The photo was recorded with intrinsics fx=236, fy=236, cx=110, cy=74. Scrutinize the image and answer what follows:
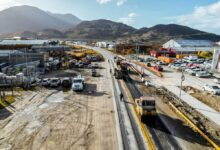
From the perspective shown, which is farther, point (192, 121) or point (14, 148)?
point (192, 121)

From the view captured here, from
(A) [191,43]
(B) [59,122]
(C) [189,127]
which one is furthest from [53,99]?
(A) [191,43]

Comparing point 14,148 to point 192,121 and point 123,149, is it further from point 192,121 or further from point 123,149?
point 192,121

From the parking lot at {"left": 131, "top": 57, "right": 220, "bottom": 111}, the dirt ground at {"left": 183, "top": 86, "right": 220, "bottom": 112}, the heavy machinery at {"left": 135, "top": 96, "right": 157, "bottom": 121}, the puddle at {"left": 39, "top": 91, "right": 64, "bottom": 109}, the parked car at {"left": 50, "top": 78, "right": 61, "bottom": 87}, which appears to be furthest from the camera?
the parked car at {"left": 50, "top": 78, "right": 61, "bottom": 87}

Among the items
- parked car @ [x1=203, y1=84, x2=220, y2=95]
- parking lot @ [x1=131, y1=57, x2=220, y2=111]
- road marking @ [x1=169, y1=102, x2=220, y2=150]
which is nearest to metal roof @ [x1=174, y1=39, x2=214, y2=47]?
parking lot @ [x1=131, y1=57, x2=220, y2=111]

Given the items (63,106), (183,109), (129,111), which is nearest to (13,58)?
(63,106)

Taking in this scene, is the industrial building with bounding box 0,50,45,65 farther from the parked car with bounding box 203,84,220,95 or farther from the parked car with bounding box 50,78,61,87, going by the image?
the parked car with bounding box 203,84,220,95

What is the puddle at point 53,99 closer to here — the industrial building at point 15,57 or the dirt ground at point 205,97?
the dirt ground at point 205,97

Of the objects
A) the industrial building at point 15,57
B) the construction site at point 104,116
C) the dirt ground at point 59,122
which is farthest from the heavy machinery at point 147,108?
the industrial building at point 15,57
